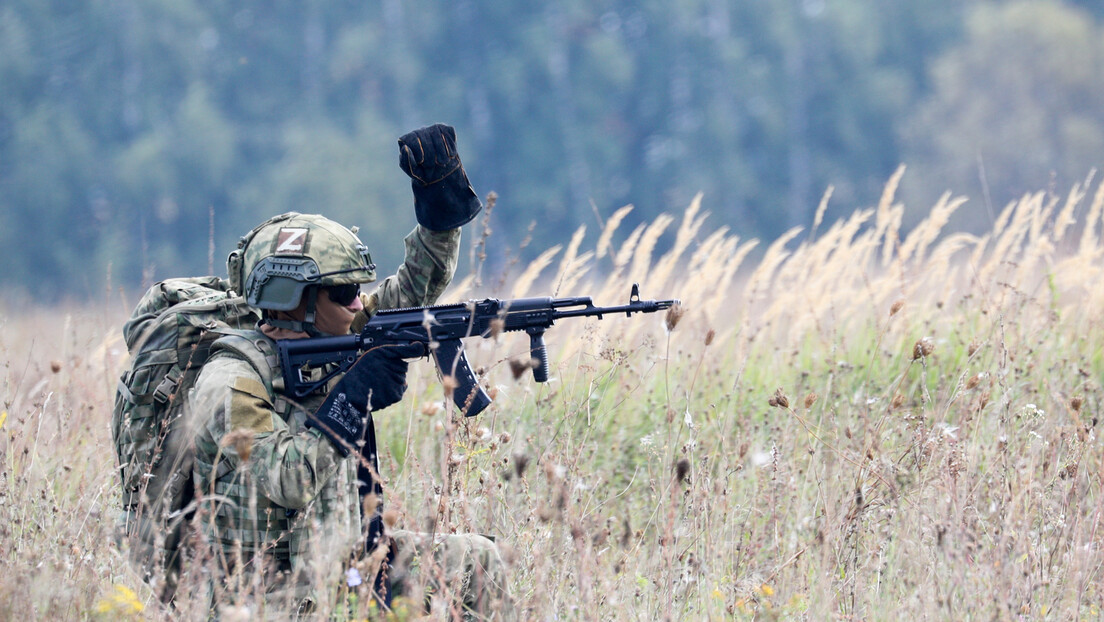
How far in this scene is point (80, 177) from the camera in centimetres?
2698

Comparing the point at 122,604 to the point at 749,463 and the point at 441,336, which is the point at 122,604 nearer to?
the point at 441,336

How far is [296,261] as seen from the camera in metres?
3.35

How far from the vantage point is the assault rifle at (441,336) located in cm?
331

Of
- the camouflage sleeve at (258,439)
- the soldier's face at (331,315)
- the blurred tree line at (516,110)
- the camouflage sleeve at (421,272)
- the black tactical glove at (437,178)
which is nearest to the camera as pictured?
the camouflage sleeve at (258,439)

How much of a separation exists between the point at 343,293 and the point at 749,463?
199 cm

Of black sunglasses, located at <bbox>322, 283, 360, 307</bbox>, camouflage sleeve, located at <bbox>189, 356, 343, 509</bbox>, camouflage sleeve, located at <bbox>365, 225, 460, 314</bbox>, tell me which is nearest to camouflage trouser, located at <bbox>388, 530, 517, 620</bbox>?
camouflage sleeve, located at <bbox>189, 356, 343, 509</bbox>

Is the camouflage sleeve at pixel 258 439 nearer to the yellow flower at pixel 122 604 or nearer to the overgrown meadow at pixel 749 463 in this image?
the overgrown meadow at pixel 749 463

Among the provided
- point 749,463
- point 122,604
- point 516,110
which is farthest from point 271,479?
point 516,110

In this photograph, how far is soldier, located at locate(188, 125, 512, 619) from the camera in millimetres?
3061

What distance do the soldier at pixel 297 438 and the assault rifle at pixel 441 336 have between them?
8 centimetres

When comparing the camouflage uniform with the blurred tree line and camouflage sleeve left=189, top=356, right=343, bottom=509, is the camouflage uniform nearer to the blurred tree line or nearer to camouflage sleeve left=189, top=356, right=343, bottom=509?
camouflage sleeve left=189, top=356, right=343, bottom=509

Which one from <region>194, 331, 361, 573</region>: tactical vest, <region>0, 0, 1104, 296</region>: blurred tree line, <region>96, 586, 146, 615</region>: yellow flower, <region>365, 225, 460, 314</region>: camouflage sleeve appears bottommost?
<region>96, 586, 146, 615</region>: yellow flower

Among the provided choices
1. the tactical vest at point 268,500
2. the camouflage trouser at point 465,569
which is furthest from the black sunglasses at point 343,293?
the camouflage trouser at point 465,569

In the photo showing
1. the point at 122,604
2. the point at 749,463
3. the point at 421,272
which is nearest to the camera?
the point at 122,604
